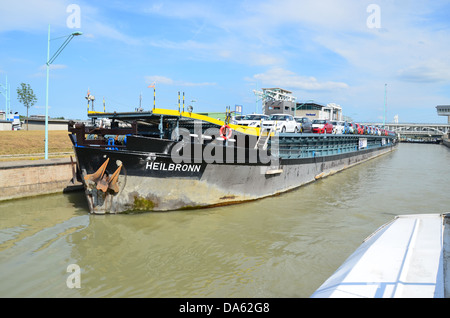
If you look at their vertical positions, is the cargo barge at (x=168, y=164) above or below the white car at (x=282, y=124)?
below

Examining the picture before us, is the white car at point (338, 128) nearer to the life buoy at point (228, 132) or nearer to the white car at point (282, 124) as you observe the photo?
the white car at point (282, 124)

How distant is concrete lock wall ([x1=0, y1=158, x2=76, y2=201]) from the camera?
1309 cm

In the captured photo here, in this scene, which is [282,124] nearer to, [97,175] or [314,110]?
[97,175]

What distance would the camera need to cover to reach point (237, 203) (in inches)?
519

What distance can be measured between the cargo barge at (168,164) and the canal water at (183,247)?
532 millimetres

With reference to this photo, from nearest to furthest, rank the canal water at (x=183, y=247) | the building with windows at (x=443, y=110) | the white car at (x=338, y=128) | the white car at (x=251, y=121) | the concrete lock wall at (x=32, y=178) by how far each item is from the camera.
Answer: the canal water at (x=183, y=247) < the concrete lock wall at (x=32, y=178) < the white car at (x=251, y=121) < the white car at (x=338, y=128) < the building with windows at (x=443, y=110)

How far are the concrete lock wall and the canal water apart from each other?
1.87ft

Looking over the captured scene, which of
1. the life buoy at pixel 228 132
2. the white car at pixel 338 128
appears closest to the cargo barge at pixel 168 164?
the life buoy at pixel 228 132

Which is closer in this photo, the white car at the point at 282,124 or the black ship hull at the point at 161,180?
the black ship hull at the point at 161,180

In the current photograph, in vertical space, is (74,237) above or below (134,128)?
below

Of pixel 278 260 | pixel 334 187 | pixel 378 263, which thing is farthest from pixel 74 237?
pixel 334 187

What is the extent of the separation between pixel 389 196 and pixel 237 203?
843cm

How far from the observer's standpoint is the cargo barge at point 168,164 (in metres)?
10.5

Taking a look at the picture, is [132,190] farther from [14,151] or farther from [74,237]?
[14,151]
